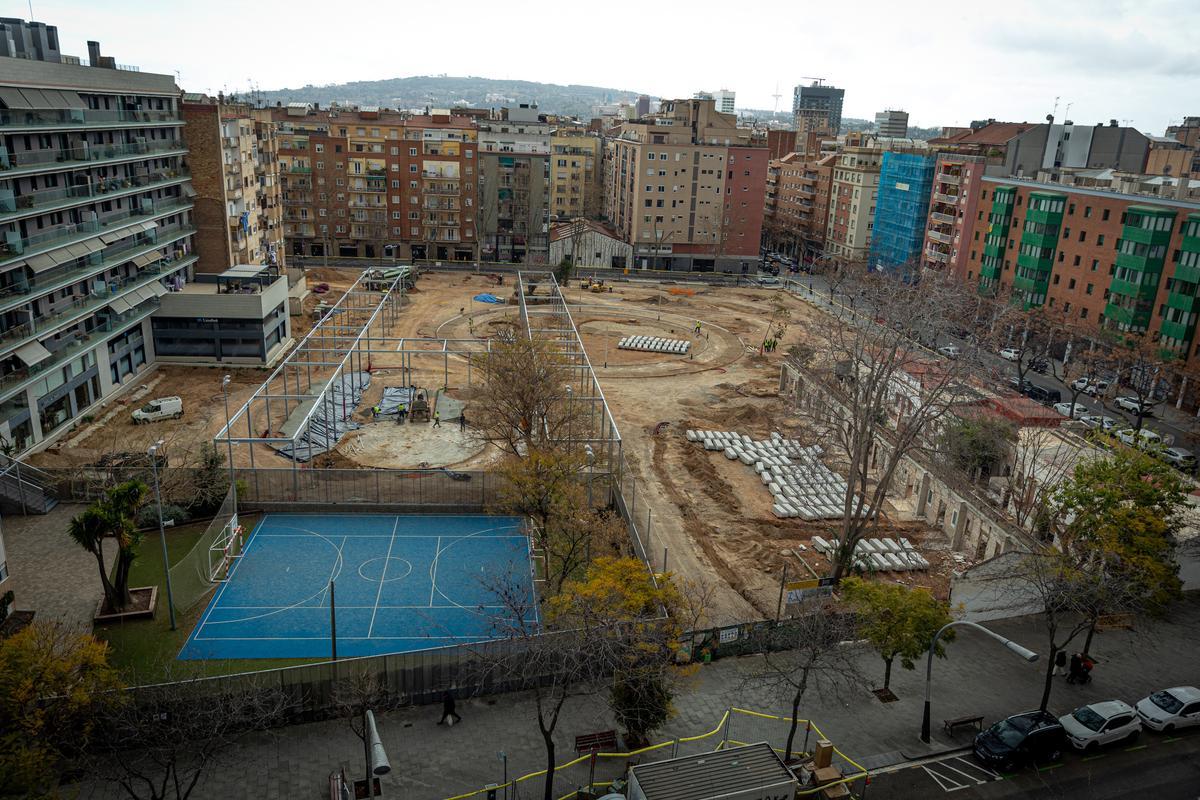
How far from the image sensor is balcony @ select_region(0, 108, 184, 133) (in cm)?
3816

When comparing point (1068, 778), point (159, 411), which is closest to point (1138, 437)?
point (1068, 778)

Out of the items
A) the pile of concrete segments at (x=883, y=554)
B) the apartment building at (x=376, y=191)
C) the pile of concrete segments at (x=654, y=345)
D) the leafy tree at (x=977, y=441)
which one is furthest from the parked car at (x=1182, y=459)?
the apartment building at (x=376, y=191)

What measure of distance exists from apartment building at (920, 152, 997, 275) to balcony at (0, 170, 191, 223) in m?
63.8

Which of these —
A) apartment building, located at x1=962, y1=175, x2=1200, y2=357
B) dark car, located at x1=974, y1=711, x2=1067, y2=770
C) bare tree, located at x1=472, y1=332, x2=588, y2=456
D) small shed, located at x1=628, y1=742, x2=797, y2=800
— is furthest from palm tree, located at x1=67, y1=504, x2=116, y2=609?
apartment building, located at x1=962, y1=175, x2=1200, y2=357

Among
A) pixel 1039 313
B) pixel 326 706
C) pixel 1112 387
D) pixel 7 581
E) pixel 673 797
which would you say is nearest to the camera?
pixel 673 797

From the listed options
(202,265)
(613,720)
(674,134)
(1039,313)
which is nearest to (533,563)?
(613,720)

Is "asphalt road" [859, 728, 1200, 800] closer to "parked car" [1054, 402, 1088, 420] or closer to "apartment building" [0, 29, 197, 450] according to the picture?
"parked car" [1054, 402, 1088, 420]

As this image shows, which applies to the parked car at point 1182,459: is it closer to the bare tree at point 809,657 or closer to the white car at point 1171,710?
the white car at point 1171,710

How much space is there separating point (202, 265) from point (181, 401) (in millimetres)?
17661

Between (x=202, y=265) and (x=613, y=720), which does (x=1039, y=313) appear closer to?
(x=613, y=720)

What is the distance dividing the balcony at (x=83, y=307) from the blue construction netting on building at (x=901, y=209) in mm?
64619

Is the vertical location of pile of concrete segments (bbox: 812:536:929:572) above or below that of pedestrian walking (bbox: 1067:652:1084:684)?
below

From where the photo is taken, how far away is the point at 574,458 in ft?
95.7

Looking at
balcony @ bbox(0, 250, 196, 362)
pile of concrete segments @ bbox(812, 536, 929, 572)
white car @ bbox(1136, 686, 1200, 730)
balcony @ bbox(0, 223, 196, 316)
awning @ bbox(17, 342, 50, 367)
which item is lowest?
pile of concrete segments @ bbox(812, 536, 929, 572)
